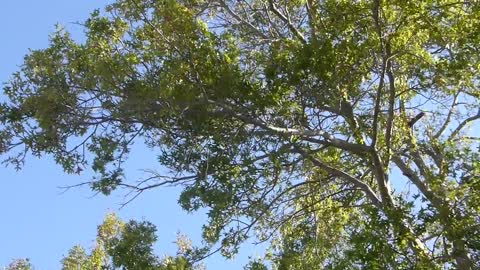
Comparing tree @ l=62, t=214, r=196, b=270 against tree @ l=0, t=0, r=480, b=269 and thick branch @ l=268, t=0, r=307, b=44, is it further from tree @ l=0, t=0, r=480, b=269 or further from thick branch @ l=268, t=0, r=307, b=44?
thick branch @ l=268, t=0, r=307, b=44

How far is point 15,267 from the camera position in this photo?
1372cm

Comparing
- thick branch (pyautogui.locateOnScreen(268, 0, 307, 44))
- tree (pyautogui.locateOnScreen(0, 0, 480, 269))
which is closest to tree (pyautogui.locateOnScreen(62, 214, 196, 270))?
tree (pyautogui.locateOnScreen(0, 0, 480, 269))

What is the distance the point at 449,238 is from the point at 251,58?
343 centimetres

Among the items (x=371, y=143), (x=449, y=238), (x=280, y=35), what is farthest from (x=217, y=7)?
(x=449, y=238)

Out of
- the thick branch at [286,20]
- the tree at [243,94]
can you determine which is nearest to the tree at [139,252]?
the tree at [243,94]

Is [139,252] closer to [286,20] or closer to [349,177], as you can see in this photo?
[349,177]

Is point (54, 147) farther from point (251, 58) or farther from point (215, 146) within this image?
point (251, 58)

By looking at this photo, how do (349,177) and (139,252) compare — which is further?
(349,177)

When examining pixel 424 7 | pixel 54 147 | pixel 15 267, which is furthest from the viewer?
pixel 15 267

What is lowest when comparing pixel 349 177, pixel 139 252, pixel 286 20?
pixel 139 252

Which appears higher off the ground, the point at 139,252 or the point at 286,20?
the point at 286,20

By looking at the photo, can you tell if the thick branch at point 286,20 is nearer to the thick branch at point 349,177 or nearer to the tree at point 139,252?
the thick branch at point 349,177

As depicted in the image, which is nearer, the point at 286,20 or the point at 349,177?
the point at 349,177

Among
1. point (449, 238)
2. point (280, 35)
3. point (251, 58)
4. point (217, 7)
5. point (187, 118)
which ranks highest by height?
point (217, 7)
